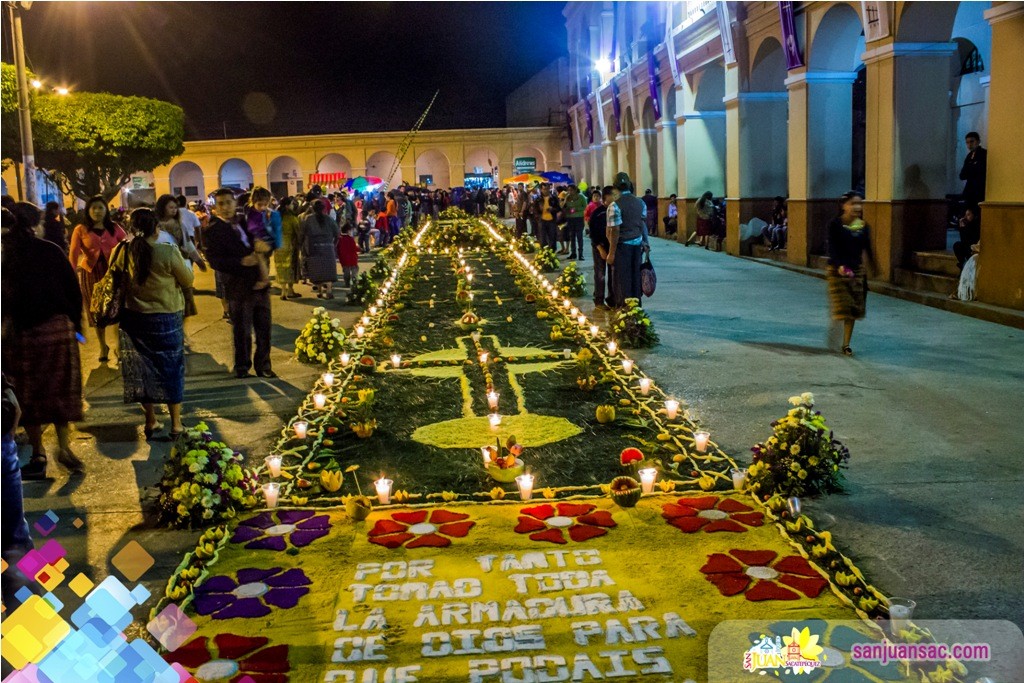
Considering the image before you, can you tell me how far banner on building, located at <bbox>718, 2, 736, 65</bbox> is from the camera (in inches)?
811

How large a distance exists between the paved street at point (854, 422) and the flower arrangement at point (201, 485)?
14 centimetres

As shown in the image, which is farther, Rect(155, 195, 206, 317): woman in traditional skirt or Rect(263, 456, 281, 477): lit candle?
Rect(155, 195, 206, 317): woman in traditional skirt

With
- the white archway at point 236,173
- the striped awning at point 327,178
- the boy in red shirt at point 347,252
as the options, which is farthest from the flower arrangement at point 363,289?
the white archway at point 236,173

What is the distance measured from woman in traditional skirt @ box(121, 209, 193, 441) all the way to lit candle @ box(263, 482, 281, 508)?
1.98 m

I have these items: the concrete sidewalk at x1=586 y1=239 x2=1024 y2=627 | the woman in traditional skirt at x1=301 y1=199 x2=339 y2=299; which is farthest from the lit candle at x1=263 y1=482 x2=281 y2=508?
the woman in traditional skirt at x1=301 y1=199 x2=339 y2=299

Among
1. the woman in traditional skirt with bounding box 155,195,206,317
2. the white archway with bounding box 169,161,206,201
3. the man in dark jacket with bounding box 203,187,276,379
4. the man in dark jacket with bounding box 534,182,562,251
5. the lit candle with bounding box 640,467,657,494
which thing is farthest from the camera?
the white archway with bounding box 169,161,206,201

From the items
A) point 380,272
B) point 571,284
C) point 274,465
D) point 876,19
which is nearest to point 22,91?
point 380,272

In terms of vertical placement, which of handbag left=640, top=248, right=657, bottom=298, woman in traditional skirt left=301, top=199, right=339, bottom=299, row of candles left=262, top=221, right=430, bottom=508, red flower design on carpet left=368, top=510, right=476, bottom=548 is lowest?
red flower design on carpet left=368, top=510, right=476, bottom=548

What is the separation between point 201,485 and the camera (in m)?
5.40

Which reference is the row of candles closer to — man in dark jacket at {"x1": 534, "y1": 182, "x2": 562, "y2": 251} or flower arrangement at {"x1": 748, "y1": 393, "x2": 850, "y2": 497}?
flower arrangement at {"x1": 748, "y1": 393, "x2": 850, "y2": 497}

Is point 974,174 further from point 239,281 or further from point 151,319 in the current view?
point 151,319

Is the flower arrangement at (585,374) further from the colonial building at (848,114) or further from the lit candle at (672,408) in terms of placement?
the colonial building at (848,114)

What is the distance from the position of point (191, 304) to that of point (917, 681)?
6.19 meters

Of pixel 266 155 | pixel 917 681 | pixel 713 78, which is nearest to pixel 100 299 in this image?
pixel 917 681
